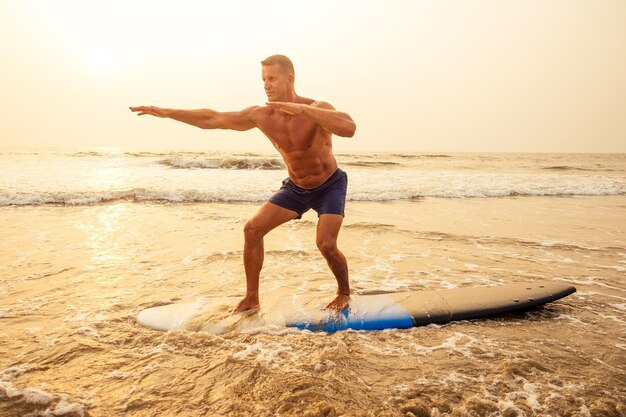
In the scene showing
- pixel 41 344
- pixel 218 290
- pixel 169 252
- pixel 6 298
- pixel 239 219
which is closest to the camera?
pixel 41 344

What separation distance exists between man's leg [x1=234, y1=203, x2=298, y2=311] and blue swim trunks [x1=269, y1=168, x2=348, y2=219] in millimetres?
84

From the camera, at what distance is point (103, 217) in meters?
8.88

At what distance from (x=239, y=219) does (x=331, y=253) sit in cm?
552

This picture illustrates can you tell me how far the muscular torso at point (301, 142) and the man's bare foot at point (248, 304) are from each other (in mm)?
1239

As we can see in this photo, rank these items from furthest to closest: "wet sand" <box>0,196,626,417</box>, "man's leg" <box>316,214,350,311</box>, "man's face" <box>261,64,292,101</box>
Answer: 1. "man's leg" <box>316,214,350,311</box>
2. "man's face" <box>261,64,292,101</box>
3. "wet sand" <box>0,196,626,417</box>

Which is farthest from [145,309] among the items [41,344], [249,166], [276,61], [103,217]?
[249,166]

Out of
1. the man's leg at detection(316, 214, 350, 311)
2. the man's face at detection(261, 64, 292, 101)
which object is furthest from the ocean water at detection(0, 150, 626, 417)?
the man's face at detection(261, 64, 292, 101)

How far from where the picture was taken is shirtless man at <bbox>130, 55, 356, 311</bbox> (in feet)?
11.4

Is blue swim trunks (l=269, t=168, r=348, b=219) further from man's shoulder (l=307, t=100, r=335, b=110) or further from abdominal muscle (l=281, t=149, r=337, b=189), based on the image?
man's shoulder (l=307, t=100, r=335, b=110)

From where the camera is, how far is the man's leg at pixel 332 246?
3619mm

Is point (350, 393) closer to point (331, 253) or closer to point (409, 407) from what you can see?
point (409, 407)

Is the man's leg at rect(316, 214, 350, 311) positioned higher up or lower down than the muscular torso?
lower down

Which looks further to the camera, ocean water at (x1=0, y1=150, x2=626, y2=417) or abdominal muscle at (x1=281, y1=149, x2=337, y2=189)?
abdominal muscle at (x1=281, y1=149, x2=337, y2=189)

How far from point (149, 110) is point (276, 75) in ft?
3.94
